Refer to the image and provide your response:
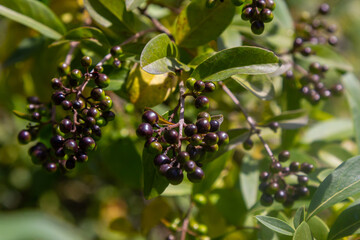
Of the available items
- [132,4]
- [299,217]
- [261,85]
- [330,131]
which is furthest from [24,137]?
[330,131]

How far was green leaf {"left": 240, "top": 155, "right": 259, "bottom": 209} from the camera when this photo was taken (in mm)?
1795

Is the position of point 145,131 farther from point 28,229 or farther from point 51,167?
point 28,229

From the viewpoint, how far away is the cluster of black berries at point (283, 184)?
142cm

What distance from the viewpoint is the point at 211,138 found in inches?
43.3

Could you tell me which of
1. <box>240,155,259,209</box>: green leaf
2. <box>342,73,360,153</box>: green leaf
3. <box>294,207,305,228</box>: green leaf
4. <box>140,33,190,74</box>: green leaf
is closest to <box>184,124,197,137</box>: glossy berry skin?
<box>140,33,190,74</box>: green leaf

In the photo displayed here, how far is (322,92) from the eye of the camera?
179cm

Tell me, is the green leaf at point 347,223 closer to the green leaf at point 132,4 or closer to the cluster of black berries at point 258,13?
the cluster of black berries at point 258,13

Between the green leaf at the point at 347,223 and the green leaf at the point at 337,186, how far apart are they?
0.10 meters

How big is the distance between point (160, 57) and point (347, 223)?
2.73 ft

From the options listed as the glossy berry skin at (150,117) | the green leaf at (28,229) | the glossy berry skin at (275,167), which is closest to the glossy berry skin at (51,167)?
the glossy berry skin at (150,117)

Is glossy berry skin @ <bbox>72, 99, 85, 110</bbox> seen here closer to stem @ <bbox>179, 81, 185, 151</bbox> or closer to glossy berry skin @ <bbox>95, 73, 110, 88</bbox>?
glossy berry skin @ <bbox>95, 73, 110, 88</bbox>

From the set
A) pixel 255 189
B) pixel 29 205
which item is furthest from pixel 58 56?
pixel 29 205

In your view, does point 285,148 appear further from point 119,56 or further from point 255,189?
point 119,56

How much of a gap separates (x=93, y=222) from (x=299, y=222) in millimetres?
2425
